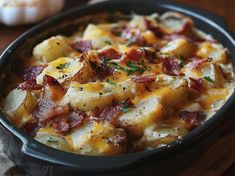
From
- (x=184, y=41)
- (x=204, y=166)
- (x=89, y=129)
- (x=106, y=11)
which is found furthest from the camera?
(x=106, y=11)

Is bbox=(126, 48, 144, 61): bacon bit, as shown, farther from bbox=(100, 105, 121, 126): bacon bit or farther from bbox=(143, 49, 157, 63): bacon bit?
bbox=(100, 105, 121, 126): bacon bit

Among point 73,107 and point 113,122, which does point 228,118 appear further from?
point 73,107

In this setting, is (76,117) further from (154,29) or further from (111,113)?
(154,29)

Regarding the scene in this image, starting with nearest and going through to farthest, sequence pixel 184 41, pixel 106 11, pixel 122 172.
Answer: pixel 122 172 → pixel 184 41 → pixel 106 11

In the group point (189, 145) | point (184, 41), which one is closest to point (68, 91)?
point (189, 145)

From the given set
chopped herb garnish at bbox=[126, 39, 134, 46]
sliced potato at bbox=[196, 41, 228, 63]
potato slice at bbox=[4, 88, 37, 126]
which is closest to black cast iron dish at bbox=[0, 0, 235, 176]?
potato slice at bbox=[4, 88, 37, 126]

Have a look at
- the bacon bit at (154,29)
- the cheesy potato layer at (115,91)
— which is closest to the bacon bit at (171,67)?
the cheesy potato layer at (115,91)

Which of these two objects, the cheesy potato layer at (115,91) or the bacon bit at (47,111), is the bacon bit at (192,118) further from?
the bacon bit at (47,111)
